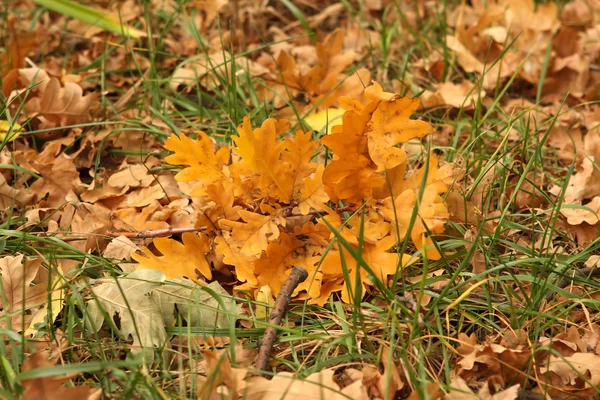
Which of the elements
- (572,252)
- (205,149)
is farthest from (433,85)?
(205,149)

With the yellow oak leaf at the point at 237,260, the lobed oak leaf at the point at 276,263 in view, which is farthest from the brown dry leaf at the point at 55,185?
the lobed oak leaf at the point at 276,263

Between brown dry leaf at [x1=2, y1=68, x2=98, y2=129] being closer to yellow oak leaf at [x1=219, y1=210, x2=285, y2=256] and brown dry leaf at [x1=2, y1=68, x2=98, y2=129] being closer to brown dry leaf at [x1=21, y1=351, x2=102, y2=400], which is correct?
yellow oak leaf at [x1=219, y1=210, x2=285, y2=256]

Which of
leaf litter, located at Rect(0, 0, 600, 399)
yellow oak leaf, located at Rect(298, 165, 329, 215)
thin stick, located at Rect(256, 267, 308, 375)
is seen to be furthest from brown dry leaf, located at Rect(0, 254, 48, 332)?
yellow oak leaf, located at Rect(298, 165, 329, 215)

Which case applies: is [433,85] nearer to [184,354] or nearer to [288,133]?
[288,133]

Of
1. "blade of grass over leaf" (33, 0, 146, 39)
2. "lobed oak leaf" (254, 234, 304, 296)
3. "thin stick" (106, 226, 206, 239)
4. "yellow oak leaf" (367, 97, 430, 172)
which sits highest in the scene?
"blade of grass over leaf" (33, 0, 146, 39)

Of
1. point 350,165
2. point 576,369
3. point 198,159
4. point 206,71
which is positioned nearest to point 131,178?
point 198,159

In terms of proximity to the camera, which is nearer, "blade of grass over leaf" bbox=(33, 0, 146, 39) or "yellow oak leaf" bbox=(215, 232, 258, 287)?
"yellow oak leaf" bbox=(215, 232, 258, 287)
